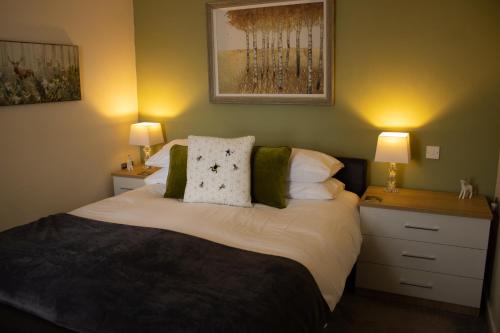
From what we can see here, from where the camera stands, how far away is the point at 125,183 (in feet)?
12.3

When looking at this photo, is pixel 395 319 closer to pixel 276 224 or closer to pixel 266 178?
pixel 276 224

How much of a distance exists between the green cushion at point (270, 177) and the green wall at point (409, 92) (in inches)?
22.2

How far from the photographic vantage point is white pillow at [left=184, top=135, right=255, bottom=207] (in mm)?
2855

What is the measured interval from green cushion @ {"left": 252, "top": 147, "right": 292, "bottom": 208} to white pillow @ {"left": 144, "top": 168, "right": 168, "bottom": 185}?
77 cm

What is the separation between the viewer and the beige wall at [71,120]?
2.95 metres

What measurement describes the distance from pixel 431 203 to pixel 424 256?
1.10 feet

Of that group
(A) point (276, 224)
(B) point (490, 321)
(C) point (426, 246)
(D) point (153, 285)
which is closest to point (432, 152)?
(C) point (426, 246)

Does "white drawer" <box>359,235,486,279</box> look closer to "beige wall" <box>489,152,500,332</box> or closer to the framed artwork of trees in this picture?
"beige wall" <box>489,152,500,332</box>

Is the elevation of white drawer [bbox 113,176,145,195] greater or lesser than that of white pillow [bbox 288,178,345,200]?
lesser

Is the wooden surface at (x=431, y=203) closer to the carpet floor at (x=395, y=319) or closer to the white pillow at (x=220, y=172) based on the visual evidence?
the carpet floor at (x=395, y=319)

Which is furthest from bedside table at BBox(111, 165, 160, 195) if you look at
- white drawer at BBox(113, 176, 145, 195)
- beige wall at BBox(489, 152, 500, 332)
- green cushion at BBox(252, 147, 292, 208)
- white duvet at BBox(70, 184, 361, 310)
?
beige wall at BBox(489, 152, 500, 332)

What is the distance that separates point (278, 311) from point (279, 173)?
4.29 ft

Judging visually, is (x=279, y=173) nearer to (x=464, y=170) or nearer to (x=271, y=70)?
(x=271, y=70)

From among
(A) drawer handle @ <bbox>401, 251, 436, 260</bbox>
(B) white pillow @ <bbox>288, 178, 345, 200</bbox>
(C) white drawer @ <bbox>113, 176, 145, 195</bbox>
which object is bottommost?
(A) drawer handle @ <bbox>401, 251, 436, 260</bbox>
